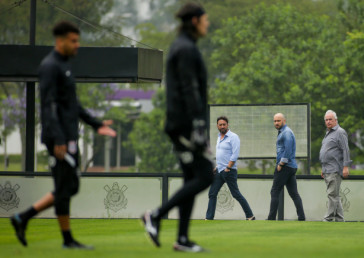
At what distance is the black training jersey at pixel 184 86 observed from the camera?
24.3 feet

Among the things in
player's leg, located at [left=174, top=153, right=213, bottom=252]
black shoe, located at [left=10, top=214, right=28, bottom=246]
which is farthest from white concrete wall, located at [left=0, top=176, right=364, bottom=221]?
player's leg, located at [left=174, top=153, right=213, bottom=252]

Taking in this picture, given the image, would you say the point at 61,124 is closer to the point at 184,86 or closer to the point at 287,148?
the point at 184,86

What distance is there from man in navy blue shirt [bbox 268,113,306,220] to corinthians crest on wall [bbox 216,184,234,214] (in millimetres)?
1380

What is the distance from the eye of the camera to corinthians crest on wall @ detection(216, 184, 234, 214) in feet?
54.9

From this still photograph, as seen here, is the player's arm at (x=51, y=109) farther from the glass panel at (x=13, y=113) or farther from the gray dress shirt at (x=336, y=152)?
the glass panel at (x=13, y=113)

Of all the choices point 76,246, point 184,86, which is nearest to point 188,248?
point 76,246

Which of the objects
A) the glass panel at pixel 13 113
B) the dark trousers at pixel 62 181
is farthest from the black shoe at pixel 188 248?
the glass panel at pixel 13 113

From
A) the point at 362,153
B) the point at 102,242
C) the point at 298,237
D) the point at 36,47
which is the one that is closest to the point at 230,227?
the point at 298,237

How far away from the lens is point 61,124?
8.05m

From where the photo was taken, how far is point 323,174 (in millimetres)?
15391

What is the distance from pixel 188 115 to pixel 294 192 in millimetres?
8557

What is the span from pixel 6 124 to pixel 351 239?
65936 millimetres

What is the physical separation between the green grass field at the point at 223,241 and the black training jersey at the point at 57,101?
40.6 inches

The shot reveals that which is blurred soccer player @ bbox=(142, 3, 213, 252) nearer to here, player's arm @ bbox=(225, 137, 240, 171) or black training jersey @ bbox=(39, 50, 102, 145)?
black training jersey @ bbox=(39, 50, 102, 145)
